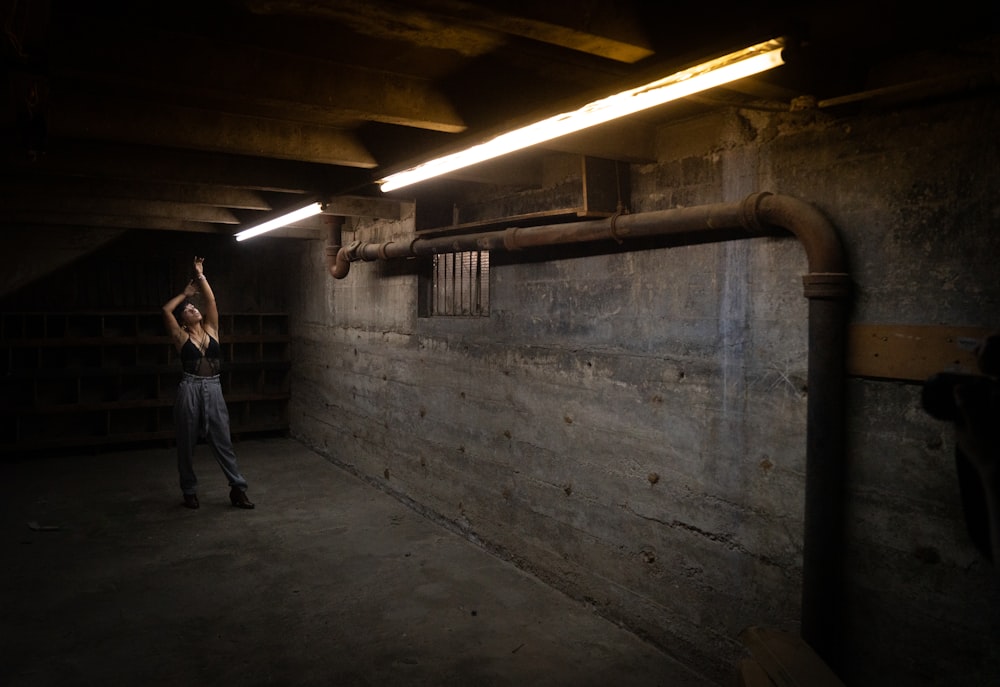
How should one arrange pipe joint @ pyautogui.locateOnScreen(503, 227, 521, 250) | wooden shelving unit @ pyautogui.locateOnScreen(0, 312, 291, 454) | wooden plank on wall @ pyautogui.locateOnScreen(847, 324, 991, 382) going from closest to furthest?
wooden plank on wall @ pyautogui.locateOnScreen(847, 324, 991, 382)
pipe joint @ pyautogui.locateOnScreen(503, 227, 521, 250)
wooden shelving unit @ pyautogui.locateOnScreen(0, 312, 291, 454)

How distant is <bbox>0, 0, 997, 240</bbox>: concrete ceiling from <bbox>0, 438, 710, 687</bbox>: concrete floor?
289 centimetres

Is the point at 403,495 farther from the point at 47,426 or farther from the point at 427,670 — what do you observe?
the point at 47,426

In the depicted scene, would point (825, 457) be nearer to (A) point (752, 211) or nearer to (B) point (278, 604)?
(A) point (752, 211)

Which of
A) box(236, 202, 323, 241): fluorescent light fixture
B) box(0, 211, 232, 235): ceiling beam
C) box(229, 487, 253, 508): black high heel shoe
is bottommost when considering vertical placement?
box(229, 487, 253, 508): black high heel shoe

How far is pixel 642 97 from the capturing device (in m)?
2.60

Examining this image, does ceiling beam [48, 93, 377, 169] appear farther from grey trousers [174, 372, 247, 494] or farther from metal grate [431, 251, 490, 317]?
grey trousers [174, 372, 247, 494]

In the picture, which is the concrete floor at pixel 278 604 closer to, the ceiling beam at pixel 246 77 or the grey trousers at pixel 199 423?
the grey trousers at pixel 199 423

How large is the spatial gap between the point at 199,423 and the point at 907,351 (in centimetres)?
632

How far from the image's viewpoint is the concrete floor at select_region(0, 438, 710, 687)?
392 centimetres

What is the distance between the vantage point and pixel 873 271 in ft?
10.1

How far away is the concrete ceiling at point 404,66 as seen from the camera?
7.44 ft

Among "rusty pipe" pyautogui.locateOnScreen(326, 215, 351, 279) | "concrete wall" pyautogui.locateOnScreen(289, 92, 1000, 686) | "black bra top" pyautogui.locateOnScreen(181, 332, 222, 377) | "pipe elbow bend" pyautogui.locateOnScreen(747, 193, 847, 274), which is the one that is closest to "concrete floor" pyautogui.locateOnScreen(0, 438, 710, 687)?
"concrete wall" pyautogui.locateOnScreen(289, 92, 1000, 686)

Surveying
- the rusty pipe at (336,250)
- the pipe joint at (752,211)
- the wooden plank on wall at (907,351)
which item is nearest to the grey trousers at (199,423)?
the rusty pipe at (336,250)

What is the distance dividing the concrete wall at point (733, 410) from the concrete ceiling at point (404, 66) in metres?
0.30
